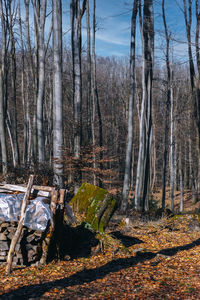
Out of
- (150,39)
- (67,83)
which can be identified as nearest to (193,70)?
(150,39)

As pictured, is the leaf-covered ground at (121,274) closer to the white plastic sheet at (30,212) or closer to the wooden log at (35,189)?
the white plastic sheet at (30,212)

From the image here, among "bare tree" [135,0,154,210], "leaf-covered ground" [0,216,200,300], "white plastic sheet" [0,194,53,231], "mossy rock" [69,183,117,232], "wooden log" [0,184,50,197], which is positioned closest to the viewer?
"leaf-covered ground" [0,216,200,300]

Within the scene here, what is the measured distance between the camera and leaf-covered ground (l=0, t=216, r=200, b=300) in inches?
196

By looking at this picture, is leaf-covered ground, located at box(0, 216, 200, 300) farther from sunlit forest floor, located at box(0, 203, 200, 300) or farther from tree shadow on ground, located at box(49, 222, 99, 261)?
tree shadow on ground, located at box(49, 222, 99, 261)

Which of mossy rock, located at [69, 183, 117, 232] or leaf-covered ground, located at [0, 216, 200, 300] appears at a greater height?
mossy rock, located at [69, 183, 117, 232]

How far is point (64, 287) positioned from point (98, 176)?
7.98 m

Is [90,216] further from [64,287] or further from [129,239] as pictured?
[64,287]

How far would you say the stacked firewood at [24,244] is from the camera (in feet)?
20.4

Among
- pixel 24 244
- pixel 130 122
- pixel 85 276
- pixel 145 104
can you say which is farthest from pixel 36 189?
pixel 145 104

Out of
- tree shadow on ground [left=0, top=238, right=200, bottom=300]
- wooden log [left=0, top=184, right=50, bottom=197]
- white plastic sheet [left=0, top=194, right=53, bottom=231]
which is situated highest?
wooden log [left=0, top=184, right=50, bottom=197]

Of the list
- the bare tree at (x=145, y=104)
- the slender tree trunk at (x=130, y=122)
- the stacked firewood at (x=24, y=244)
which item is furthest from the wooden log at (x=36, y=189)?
the bare tree at (x=145, y=104)

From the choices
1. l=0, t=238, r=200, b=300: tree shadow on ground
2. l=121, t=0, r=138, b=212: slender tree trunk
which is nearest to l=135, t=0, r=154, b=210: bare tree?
l=121, t=0, r=138, b=212: slender tree trunk

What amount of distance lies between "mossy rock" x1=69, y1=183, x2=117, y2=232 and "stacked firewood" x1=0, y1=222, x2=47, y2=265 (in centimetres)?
214

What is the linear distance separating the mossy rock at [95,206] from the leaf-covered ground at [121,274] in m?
0.51
